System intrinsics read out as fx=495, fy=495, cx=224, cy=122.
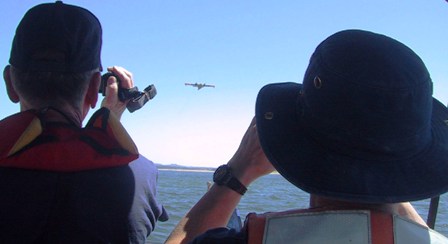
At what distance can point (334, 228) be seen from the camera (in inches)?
40.8

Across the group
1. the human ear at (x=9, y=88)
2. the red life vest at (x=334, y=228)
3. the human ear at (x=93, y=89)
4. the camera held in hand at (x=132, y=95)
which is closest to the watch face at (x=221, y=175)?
the red life vest at (x=334, y=228)

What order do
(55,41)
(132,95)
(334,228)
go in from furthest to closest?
(132,95), (55,41), (334,228)

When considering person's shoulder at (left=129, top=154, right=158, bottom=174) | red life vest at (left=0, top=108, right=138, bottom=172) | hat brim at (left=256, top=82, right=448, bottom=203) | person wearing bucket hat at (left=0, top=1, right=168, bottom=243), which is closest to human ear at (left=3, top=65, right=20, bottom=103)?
person wearing bucket hat at (left=0, top=1, right=168, bottom=243)

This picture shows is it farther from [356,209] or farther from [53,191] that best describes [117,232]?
[356,209]

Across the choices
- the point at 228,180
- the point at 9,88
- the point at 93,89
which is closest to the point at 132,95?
the point at 93,89

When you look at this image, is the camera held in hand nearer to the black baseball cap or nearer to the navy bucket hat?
the black baseball cap

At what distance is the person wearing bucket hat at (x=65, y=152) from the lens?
1460mm

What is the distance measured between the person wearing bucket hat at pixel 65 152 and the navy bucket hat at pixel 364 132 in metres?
0.59

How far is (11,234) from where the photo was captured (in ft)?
4.75

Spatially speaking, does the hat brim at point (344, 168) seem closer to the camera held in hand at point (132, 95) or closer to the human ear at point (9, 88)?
the human ear at point (9, 88)

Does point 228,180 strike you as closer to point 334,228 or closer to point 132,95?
point 334,228

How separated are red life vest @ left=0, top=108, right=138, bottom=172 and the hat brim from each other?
0.53 meters

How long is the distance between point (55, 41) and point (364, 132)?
1104 millimetres

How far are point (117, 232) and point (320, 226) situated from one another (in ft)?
2.51
